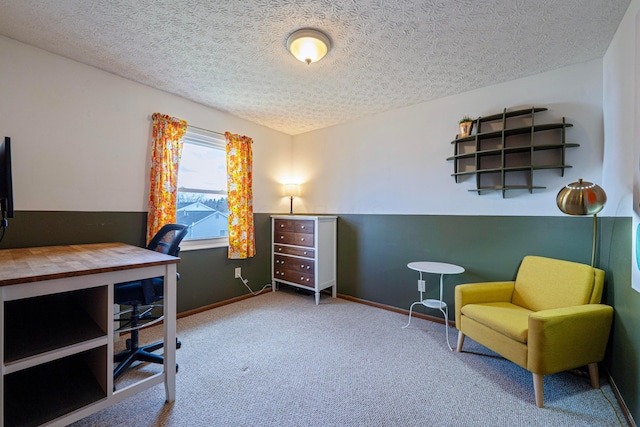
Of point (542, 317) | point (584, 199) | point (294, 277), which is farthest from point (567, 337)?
point (294, 277)

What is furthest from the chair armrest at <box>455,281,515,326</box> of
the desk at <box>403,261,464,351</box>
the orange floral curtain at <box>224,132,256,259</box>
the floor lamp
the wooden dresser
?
the orange floral curtain at <box>224,132,256,259</box>

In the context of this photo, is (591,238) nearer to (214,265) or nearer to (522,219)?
(522,219)

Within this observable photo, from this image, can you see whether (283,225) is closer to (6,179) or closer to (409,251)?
(409,251)

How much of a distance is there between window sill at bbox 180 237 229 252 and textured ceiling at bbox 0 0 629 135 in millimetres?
1632

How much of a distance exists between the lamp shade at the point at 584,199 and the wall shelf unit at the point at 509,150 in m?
0.53

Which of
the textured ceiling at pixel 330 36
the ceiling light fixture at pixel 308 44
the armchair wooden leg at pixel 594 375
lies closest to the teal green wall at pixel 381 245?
the armchair wooden leg at pixel 594 375

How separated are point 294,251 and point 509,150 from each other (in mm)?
2600

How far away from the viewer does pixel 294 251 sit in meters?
3.55

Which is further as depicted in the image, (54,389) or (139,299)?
(139,299)

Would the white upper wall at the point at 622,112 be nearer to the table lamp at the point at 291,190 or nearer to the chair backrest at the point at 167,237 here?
the chair backrest at the point at 167,237

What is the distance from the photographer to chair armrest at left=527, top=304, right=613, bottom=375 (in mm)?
1588

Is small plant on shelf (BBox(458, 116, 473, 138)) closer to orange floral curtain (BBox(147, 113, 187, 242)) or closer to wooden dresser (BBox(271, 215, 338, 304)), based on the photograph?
wooden dresser (BBox(271, 215, 338, 304))

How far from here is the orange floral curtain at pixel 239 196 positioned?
332cm

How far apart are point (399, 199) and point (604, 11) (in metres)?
2.04
